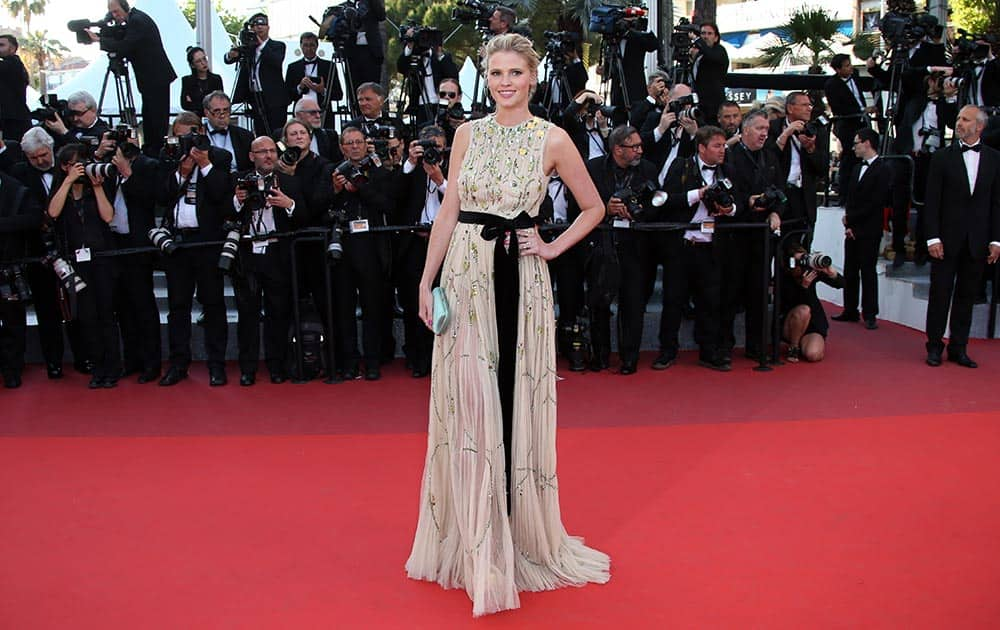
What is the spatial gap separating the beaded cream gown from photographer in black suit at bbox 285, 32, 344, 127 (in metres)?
6.92

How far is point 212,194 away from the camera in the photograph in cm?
700

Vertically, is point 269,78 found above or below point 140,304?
above

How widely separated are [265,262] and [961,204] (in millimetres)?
4852

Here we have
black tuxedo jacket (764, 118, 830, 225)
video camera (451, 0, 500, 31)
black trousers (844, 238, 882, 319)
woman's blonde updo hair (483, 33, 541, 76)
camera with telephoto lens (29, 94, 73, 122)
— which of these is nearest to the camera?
woman's blonde updo hair (483, 33, 541, 76)

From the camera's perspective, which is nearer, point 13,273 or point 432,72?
point 13,273

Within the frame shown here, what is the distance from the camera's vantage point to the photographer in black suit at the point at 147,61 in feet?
29.8

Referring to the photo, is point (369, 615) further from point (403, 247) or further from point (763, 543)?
point (403, 247)

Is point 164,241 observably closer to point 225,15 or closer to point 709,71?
point 709,71

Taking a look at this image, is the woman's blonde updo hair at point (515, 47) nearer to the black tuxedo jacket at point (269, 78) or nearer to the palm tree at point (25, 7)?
the black tuxedo jacket at point (269, 78)

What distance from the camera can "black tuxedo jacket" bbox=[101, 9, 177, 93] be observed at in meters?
9.09

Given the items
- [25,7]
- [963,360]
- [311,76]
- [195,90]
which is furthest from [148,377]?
[25,7]

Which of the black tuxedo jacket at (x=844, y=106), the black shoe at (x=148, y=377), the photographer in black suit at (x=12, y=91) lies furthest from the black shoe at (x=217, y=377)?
the black tuxedo jacket at (x=844, y=106)

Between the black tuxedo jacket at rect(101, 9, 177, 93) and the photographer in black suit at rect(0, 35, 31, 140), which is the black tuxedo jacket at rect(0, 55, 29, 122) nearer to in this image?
the photographer in black suit at rect(0, 35, 31, 140)

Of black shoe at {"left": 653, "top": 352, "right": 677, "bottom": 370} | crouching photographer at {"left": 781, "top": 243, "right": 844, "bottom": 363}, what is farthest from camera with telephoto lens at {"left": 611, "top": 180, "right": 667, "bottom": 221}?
crouching photographer at {"left": 781, "top": 243, "right": 844, "bottom": 363}
